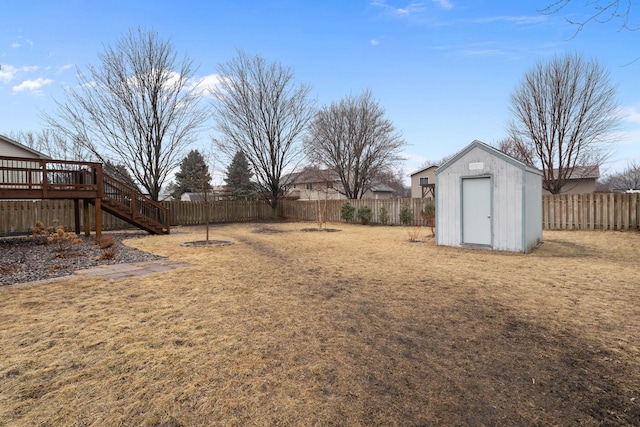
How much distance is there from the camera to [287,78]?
2262cm

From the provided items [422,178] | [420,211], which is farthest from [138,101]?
[422,178]

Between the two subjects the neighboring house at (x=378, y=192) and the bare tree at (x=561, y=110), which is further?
the neighboring house at (x=378, y=192)

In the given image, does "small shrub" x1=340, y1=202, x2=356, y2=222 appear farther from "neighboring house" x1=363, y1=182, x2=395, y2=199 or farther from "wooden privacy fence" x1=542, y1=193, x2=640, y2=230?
"neighboring house" x1=363, y1=182, x2=395, y2=199

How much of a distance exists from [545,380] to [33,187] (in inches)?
533

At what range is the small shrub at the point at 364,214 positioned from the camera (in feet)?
→ 62.1

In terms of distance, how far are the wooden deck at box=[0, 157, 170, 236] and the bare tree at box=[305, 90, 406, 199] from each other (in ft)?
46.0

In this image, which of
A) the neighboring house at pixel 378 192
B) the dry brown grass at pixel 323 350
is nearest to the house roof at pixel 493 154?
the dry brown grass at pixel 323 350

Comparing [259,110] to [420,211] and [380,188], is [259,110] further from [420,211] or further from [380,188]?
[380,188]

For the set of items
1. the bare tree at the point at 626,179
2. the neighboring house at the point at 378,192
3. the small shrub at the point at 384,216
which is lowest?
the small shrub at the point at 384,216

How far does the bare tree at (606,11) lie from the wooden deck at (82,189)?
12245 mm

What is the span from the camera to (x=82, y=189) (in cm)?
1103

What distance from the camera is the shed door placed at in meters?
8.95

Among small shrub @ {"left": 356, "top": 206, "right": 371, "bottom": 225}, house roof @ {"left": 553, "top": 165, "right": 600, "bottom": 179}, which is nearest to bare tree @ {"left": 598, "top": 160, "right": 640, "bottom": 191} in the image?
house roof @ {"left": 553, "top": 165, "right": 600, "bottom": 179}

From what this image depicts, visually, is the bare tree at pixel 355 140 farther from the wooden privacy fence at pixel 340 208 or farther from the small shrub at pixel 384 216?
the small shrub at pixel 384 216
